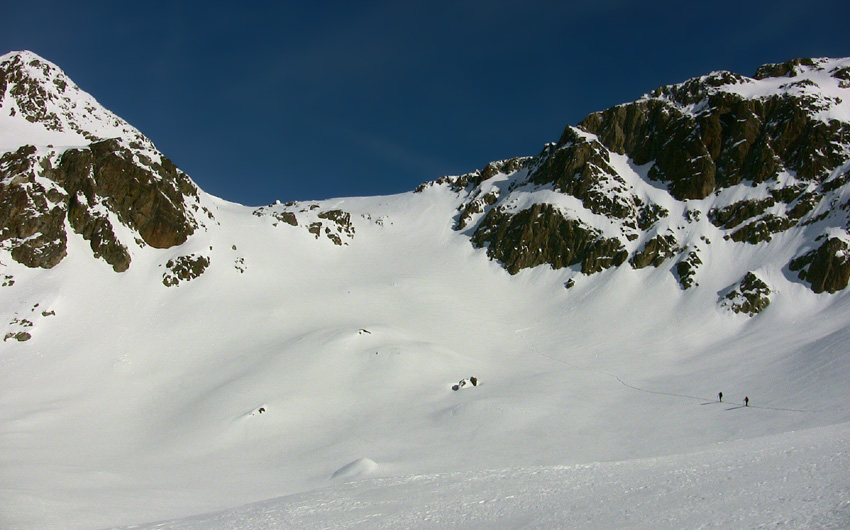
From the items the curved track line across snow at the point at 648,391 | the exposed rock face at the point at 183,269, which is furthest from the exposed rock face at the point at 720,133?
the exposed rock face at the point at 183,269

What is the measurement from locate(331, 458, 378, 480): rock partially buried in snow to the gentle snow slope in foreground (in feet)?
0.60

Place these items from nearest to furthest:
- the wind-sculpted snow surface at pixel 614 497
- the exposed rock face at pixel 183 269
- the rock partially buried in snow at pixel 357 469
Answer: the wind-sculpted snow surface at pixel 614 497 → the rock partially buried in snow at pixel 357 469 → the exposed rock face at pixel 183 269

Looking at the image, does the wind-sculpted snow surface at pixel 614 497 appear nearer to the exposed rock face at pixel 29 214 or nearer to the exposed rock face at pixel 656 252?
the exposed rock face at pixel 656 252

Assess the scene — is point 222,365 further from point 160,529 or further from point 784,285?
point 784,285

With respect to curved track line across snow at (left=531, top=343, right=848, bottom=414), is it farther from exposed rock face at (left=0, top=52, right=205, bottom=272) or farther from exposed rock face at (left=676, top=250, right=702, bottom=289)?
exposed rock face at (left=0, top=52, right=205, bottom=272)

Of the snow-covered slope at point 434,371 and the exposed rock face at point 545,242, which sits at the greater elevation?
the exposed rock face at point 545,242

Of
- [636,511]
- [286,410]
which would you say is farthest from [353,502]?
[286,410]

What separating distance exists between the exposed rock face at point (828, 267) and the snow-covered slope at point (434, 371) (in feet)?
3.65

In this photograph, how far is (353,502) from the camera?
20906mm

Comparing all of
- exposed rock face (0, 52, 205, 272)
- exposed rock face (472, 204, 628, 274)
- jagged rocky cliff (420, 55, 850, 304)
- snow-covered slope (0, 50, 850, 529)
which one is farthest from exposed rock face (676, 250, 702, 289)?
exposed rock face (0, 52, 205, 272)

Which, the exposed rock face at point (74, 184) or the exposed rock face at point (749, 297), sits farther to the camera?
the exposed rock face at point (74, 184)

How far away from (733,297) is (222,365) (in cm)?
6334

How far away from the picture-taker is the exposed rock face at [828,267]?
194ft

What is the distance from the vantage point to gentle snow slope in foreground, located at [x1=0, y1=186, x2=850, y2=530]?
1897 cm
